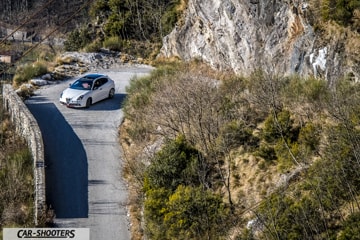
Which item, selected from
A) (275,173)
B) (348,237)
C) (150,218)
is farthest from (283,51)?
(348,237)

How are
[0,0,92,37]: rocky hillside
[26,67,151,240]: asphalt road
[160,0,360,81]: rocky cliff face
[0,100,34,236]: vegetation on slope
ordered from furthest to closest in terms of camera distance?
[0,0,92,37]: rocky hillside, [160,0,360,81]: rocky cliff face, [26,67,151,240]: asphalt road, [0,100,34,236]: vegetation on slope

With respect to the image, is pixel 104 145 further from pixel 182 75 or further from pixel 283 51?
pixel 283 51

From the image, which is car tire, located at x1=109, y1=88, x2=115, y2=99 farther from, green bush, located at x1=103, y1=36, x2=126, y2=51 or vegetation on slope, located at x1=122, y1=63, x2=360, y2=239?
green bush, located at x1=103, y1=36, x2=126, y2=51

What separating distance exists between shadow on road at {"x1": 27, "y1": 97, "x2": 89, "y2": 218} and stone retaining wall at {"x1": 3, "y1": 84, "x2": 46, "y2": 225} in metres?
0.57

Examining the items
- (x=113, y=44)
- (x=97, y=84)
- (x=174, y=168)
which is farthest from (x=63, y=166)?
(x=113, y=44)

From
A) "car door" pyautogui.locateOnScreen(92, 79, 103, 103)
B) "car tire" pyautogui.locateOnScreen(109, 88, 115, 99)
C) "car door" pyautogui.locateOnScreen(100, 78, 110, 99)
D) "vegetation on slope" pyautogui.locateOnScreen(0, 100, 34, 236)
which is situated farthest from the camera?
"car tire" pyautogui.locateOnScreen(109, 88, 115, 99)

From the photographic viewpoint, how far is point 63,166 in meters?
20.9

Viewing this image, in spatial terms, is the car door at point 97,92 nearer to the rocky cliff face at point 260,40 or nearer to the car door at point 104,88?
the car door at point 104,88

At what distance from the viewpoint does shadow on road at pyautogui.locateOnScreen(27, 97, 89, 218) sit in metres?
18.5

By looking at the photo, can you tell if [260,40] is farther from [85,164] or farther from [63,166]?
[63,166]

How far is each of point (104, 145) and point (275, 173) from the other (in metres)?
8.64

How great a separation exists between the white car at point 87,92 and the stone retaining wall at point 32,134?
2.14m

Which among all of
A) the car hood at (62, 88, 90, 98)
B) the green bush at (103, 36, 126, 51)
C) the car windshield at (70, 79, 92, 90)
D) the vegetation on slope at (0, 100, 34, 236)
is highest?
the green bush at (103, 36, 126, 51)

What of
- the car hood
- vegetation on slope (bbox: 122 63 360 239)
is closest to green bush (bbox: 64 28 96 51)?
the car hood
